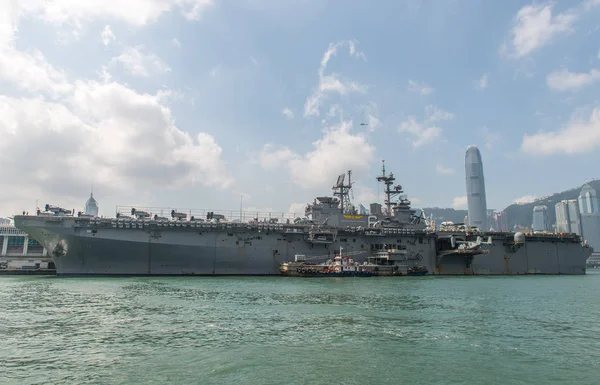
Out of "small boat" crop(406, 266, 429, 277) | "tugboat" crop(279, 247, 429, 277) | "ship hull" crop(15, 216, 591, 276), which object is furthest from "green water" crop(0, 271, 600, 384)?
"small boat" crop(406, 266, 429, 277)

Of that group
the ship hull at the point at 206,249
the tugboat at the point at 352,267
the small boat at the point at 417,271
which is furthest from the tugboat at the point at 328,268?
the small boat at the point at 417,271

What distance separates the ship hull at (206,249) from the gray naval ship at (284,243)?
0.07 m

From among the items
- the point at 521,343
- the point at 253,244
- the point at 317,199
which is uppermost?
the point at 317,199

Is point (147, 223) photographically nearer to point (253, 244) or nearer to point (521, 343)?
point (253, 244)

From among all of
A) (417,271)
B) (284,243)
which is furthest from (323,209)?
(417,271)

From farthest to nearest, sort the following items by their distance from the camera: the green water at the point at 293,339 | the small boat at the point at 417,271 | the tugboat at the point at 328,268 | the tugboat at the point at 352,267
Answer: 1. the small boat at the point at 417,271
2. the tugboat at the point at 352,267
3. the tugboat at the point at 328,268
4. the green water at the point at 293,339

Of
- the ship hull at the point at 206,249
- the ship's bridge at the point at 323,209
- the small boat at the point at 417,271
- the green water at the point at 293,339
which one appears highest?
the ship's bridge at the point at 323,209

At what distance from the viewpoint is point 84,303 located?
53.7 ft

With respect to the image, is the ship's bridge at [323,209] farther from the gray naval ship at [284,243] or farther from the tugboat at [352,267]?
the tugboat at [352,267]

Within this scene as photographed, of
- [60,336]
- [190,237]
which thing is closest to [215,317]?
[60,336]

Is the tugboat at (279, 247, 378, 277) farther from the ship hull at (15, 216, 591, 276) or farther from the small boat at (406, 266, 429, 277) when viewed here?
the small boat at (406, 266, 429, 277)

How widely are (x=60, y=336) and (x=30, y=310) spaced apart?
5.35 m

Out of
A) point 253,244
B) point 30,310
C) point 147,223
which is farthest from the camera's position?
point 253,244

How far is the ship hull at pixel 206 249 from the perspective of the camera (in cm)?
2756
